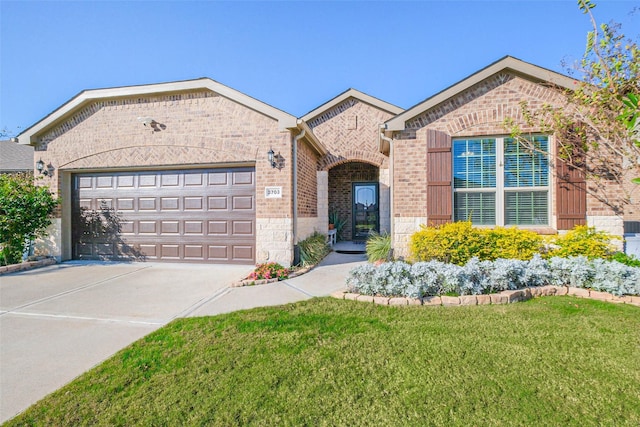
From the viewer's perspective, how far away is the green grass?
207 centimetres

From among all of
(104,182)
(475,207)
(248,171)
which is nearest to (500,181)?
(475,207)

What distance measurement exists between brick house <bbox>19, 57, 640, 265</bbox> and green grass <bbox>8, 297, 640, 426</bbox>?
122 inches

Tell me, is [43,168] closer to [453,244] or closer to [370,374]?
[370,374]

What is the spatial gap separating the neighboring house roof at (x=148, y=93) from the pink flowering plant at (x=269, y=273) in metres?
3.32

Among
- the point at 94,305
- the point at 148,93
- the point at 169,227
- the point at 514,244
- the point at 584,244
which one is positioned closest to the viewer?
the point at 94,305

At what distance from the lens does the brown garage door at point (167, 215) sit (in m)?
7.37

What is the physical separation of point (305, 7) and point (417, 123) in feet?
15.1

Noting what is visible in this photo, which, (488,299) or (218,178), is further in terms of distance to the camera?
(218,178)

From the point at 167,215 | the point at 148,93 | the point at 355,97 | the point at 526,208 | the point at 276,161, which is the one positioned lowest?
the point at 167,215

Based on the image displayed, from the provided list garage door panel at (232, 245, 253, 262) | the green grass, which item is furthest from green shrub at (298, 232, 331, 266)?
the green grass

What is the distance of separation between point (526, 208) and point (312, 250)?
5.14 metres

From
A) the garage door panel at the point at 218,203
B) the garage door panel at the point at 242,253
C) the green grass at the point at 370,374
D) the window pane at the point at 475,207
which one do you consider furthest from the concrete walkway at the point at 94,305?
the window pane at the point at 475,207

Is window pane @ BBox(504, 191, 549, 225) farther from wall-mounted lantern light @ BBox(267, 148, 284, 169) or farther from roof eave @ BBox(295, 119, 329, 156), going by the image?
wall-mounted lantern light @ BBox(267, 148, 284, 169)

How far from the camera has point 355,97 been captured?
35.7ft
